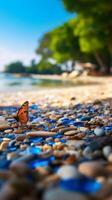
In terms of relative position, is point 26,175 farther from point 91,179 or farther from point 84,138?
point 84,138

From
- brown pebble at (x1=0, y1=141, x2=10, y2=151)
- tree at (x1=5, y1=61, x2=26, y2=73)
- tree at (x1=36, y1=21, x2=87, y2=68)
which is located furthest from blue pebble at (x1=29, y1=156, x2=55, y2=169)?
tree at (x1=5, y1=61, x2=26, y2=73)

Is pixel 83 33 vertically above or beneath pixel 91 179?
above

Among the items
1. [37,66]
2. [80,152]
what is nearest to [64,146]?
[80,152]

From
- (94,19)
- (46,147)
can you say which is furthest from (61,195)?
(94,19)

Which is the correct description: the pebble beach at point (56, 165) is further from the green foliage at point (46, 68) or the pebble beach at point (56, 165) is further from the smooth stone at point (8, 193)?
the green foliage at point (46, 68)

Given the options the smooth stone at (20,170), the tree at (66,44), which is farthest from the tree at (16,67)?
the smooth stone at (20,170)

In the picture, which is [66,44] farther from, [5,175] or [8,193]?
[8,193]

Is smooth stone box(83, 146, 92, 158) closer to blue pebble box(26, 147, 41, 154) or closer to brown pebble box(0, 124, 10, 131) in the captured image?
blue pebble box(26, 147, 41, 154)
